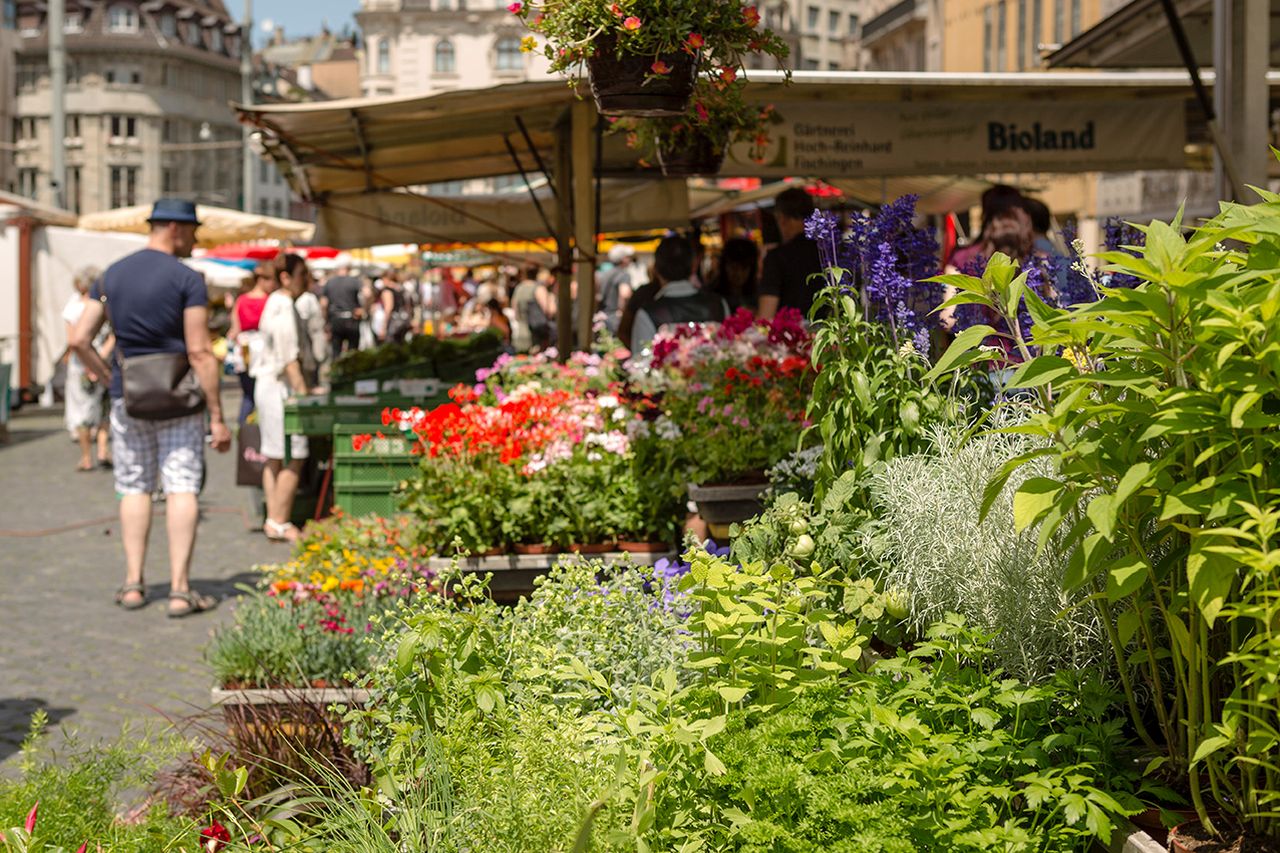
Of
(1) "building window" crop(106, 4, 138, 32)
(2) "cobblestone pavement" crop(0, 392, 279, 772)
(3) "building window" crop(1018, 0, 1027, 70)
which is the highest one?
(1) "building window" crop(106, 4, 138, 32)

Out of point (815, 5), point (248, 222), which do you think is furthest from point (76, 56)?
point (248, 222)

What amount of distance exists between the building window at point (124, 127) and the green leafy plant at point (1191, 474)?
340 feet

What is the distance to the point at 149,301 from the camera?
825 cm

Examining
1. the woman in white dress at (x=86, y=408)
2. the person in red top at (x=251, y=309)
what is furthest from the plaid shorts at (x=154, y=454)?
the woman in white dress at (x=86, y=408)

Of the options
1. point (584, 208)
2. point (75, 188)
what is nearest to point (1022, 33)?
point (584, 208)

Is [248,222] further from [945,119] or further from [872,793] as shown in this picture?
[872,793]

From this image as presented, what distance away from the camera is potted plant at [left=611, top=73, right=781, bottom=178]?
5391mm

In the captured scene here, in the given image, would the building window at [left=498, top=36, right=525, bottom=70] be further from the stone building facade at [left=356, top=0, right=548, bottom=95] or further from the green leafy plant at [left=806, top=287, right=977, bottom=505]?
the green leafy plant at [left=806, top=287, right=977, bottom=505]

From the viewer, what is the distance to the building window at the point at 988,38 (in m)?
48.4

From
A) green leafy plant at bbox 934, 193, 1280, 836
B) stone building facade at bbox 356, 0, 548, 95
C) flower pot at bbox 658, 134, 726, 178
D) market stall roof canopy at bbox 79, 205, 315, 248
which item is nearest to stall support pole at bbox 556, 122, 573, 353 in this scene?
flower pot at bbox 658, 134, 726, 178

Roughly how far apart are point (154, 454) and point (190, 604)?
814 millimetres

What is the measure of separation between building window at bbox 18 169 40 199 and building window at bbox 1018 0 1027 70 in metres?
72.2

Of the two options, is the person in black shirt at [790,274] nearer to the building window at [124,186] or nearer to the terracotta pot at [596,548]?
the terracotta pot at [596,548]

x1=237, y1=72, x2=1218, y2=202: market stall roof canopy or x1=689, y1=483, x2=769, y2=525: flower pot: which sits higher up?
x1=237, y1=72, x2=1218, y2=202: market stall roof canopy
